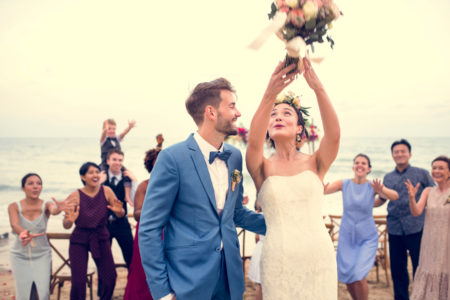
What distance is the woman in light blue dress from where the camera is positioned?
4387 millimetres

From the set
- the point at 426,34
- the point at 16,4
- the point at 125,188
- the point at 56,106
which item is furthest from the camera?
the point at 56,106

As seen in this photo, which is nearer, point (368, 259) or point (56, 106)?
point (368, 259)

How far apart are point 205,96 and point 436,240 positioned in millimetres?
3420

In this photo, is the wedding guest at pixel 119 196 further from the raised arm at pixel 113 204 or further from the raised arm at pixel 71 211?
the raised arm at pixel 71 211

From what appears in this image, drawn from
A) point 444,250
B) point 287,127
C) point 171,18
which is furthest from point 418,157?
point 287,127

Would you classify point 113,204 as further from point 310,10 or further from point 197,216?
point 310,10

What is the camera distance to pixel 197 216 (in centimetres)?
211

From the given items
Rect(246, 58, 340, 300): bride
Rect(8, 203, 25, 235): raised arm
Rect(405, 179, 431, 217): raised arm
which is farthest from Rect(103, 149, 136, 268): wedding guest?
Rect(405, 179, 431, 217): raised arm

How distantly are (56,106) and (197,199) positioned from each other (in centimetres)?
3157

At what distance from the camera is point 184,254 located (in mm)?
2072

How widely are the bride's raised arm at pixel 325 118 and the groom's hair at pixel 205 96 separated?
51 cm

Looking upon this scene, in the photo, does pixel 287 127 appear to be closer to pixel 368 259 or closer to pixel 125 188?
pixel 368 259

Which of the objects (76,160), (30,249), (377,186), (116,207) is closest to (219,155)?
(116,207)

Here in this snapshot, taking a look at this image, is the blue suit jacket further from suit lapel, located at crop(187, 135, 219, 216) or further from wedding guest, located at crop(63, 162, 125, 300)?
wedding guest, located at crop(63, 162, 125, 300)
